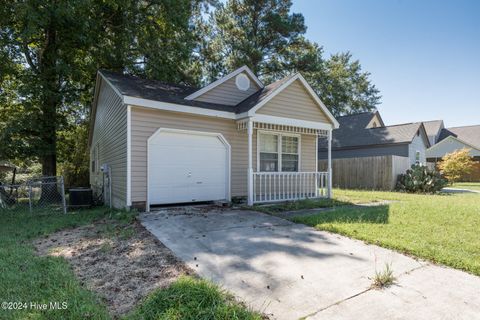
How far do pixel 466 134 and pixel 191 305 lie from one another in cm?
4145

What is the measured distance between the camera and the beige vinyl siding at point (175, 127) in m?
7.66

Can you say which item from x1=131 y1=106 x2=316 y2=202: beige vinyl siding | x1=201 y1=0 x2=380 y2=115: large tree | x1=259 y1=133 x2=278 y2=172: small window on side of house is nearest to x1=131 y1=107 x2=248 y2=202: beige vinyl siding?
x1=131 y1=106 x2=316 y2=202: beige vinyl siding

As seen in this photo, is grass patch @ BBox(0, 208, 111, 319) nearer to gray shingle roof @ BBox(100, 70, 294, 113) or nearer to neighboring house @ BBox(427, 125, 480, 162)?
gray shingle roof @ BBox(100, 70, 294, 113)

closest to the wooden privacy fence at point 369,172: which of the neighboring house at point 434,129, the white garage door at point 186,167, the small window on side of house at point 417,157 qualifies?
the small window on side of house at point 417,157

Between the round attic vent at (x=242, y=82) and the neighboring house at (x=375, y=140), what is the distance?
42.9ft

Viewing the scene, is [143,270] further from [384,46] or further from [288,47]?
[288,47]

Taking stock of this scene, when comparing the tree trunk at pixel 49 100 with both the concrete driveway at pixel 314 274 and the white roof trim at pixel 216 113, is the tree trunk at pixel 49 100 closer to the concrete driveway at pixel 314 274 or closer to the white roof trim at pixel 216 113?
the white roof trim at pixel 216 113

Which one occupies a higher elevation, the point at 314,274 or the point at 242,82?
the point at 242,82

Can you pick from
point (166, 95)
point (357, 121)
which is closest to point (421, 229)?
point (166, 95)

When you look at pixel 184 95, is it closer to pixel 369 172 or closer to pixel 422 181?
pixel 369 172

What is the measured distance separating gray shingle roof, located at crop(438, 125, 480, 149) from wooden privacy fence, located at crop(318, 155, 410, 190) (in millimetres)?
21618

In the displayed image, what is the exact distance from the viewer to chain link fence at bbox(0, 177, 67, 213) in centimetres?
924

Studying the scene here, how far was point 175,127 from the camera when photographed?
327 inches

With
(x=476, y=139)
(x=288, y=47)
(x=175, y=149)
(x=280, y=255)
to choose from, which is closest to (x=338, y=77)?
(x=288, y=47)
